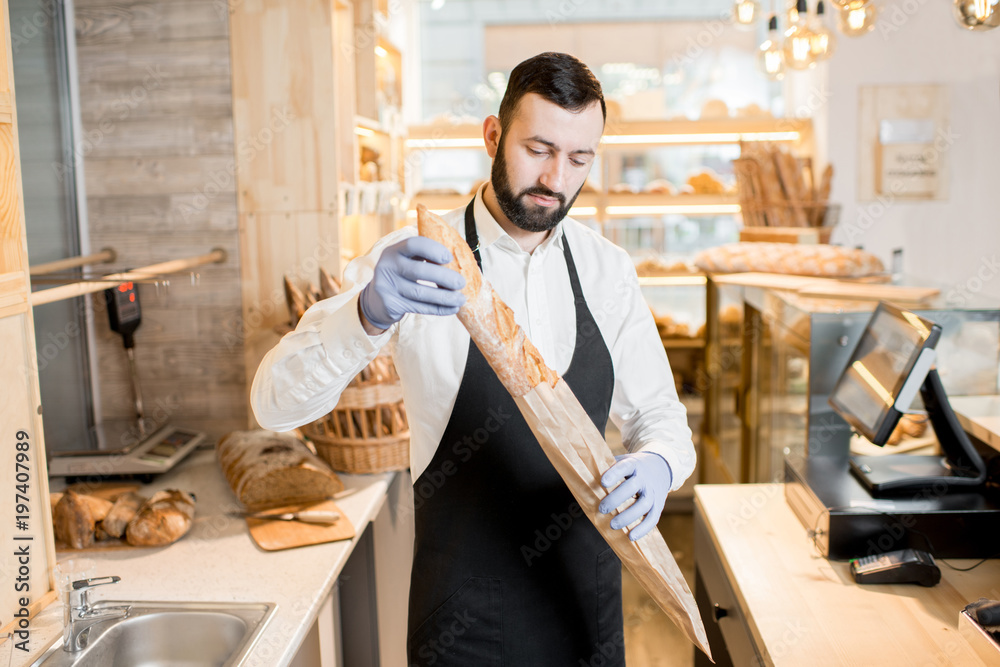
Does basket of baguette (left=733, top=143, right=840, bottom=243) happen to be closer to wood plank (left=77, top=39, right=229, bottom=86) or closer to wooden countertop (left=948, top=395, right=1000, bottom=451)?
wooden countertop (left=948, top=395, right=1000, bottom=451)

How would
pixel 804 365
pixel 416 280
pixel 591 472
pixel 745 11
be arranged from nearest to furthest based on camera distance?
pixel 416 280, pixel 591 472, pixel 804 365, pixel 745 11

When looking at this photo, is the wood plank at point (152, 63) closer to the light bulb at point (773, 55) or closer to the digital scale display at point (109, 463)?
the digital scale display at point (109, 463)

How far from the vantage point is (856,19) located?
217 centimetres

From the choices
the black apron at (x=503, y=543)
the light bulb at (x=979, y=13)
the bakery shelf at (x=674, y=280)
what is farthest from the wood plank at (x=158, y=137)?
the bakery shelf at (x=674, y=280)

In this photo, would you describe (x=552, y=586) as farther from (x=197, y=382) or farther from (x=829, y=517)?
(x=197, y=382)

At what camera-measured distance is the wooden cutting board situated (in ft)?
6.28

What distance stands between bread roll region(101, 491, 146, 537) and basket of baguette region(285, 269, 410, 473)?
552mm

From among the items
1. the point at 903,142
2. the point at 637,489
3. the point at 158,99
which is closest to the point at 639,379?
the point at 637,489

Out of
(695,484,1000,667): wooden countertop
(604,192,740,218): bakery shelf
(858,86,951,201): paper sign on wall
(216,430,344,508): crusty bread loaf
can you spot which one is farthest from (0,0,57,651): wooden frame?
(858,86,951,201): paper sign on wall

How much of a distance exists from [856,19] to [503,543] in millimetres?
1699

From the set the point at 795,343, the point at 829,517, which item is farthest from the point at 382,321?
the point at 795,343

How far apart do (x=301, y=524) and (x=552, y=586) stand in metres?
0.78

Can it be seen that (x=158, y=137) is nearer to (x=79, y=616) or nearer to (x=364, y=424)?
(x=364, y=424)

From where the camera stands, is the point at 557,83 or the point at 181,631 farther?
the point at 181,631
